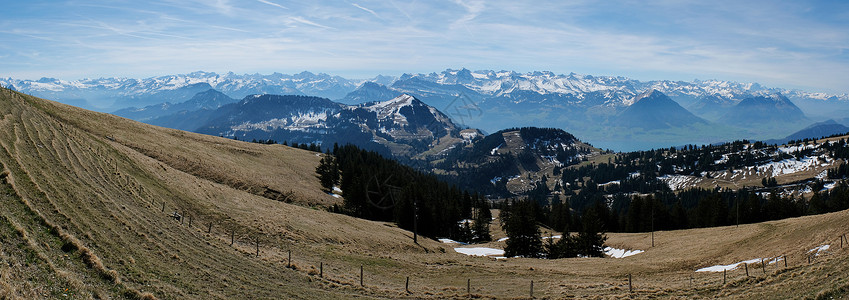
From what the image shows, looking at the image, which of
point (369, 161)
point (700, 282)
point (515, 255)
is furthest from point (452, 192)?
point (700, 282)

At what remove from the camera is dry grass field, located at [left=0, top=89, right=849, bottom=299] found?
2105cm

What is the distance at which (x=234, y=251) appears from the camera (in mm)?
34750

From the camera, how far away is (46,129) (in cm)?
4800

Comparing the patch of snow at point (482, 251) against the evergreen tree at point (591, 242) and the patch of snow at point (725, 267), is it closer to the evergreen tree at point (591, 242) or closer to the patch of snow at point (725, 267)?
the evergreen tree at point (591, 242)

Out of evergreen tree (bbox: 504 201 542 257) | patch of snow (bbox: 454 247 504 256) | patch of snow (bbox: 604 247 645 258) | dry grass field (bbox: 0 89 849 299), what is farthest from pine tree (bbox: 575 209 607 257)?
patch of snow (bbox: 454 247 504 256)

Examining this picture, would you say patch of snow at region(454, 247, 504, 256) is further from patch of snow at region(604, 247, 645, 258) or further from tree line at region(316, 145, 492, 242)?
patch of snow at region(604, 247, 645, 258)

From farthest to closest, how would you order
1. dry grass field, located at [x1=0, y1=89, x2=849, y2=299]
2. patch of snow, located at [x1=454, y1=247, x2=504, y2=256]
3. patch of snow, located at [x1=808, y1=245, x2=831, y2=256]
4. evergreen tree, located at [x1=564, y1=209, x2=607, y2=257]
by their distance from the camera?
patch of snow, located at [x1=454, y1=247, x2=504, y2=256]
evergreen tree, located at [x1=564, y1=209, x2=607, y2=257]
patch of snow, located at [x1=808, y1=245, x2=831, y2=256]
dry grass field, located at [x1=0, y1=89, x2=849, y2=299]

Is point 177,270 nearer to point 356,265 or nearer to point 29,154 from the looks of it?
point 356,265

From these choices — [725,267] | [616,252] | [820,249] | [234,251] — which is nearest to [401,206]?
[616,252]

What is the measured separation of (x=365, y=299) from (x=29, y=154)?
99.7 feet

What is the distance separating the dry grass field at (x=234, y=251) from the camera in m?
21.0

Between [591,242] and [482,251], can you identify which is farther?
[482,251]

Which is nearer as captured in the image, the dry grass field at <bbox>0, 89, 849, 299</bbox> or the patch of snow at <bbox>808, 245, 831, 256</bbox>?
the dry grass field at <bbox>0, 89, 849, 299</bbox>

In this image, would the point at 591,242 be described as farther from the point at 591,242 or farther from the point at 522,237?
the point at 522,237
